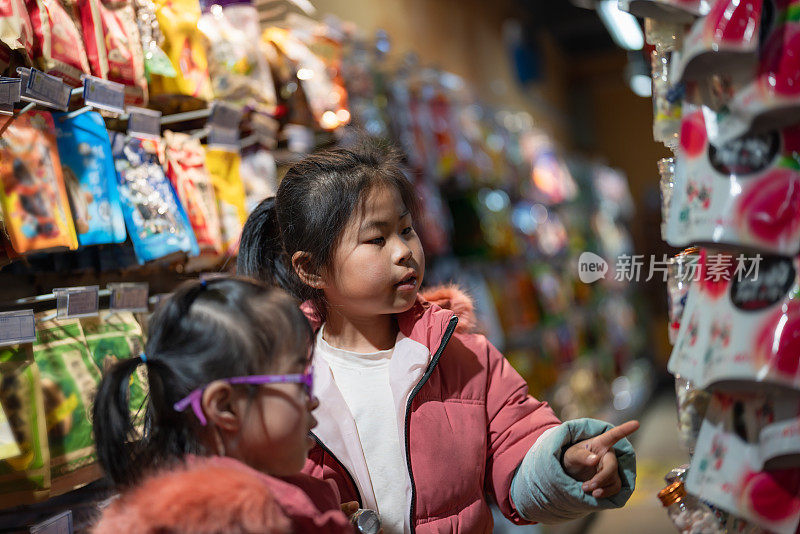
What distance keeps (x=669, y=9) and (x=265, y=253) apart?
902 mm

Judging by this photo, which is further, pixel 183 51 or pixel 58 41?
pixel 183 51

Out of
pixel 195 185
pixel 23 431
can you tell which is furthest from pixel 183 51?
pixel 23 431

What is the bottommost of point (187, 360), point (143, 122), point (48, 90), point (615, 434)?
point (615, 434)

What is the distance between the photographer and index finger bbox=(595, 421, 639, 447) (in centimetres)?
130

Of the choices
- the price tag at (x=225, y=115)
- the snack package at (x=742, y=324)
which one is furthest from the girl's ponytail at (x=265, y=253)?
the snack package at (x=742, y=324)

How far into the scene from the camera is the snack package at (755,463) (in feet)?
3.34

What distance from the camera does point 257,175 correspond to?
2223mm

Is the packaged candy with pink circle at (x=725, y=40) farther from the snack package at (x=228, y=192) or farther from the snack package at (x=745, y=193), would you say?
the snack package at (x=228, y=192)

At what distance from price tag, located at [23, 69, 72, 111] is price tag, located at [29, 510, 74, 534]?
77 centimetres

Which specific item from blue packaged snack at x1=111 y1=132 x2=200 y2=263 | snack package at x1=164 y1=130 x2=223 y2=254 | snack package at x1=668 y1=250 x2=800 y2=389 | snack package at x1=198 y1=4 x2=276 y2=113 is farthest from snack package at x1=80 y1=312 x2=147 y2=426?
snack package at x1=668 y1=250 x2=800 y2=389

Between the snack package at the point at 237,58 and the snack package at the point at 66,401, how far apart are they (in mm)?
817

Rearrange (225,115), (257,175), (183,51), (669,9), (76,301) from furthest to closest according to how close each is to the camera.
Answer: (257,175), (225,115), (183,51), (76,301), (669,9)

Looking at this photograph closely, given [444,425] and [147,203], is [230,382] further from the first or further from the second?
[147,203]

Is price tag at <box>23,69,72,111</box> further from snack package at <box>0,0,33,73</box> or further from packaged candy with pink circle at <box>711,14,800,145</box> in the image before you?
packaged candy with pink circle at <box>711,14,800,145</box>
